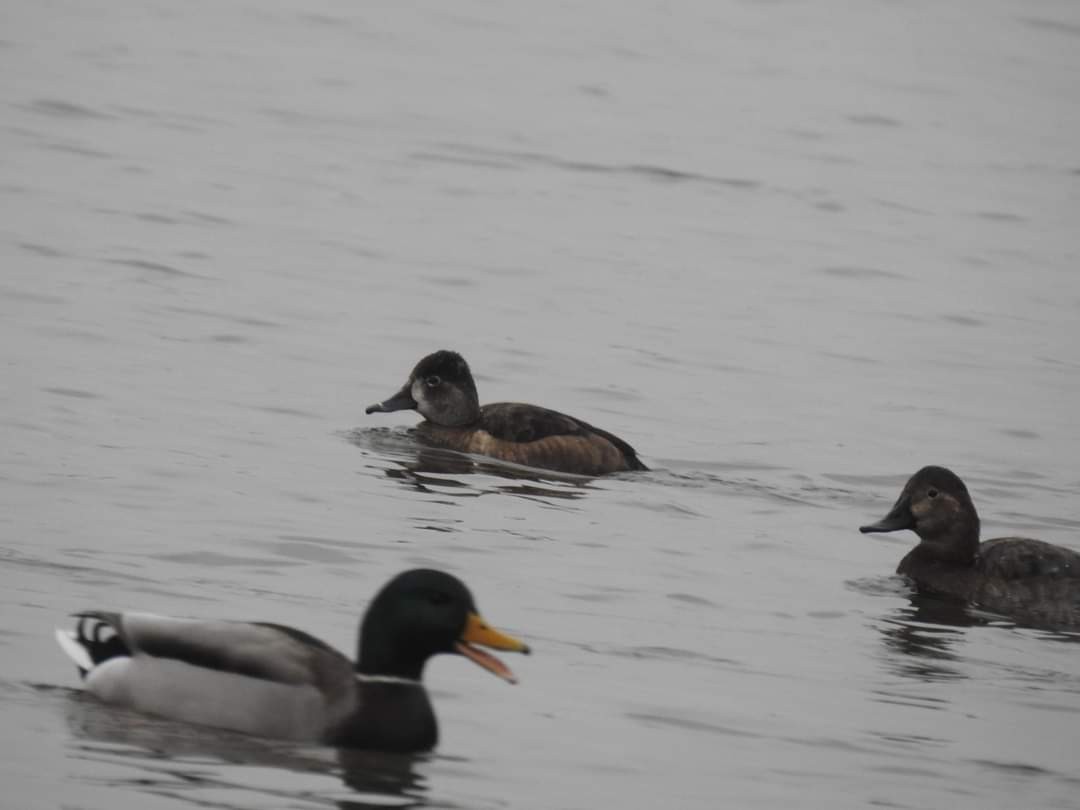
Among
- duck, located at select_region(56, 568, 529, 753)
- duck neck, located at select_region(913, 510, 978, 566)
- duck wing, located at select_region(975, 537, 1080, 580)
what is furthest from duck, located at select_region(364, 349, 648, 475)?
duck, located at select_region(56, 568, 529, 753)

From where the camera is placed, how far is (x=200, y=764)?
8.47 m

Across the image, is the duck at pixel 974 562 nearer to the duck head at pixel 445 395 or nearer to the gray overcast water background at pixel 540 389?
the gray overcast water background at pixel 540 389

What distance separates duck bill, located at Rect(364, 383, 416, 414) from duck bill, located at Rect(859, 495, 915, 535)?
3.84 metres

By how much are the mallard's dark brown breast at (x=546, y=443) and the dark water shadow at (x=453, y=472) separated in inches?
2.7

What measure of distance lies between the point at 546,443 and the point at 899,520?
8.98 ft

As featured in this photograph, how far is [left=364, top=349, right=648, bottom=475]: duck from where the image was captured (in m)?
15.3

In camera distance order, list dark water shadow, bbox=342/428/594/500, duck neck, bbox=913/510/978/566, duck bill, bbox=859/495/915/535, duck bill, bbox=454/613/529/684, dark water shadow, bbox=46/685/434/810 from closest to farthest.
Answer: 1. dark water shadow, bbox=46/685/434/810
2. duck bill, bbox=454/613/529/684
3. duck neck, bbox=913/510/978/566
4. duck bill, bbox=859/495/915/535
5. dark water shadow, bbox=342/428/594/500

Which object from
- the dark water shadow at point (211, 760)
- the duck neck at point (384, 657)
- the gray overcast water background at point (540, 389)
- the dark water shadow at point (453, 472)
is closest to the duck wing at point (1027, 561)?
the gray overcast water background at point (540, 389)

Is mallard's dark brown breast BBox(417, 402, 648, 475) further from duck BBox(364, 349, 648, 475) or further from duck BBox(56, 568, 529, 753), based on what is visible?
duck BBox(56, 568, 529, 753)

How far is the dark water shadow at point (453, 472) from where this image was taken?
14.6 meters

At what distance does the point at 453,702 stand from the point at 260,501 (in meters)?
3.77

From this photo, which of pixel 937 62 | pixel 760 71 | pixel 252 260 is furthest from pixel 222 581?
pixel 937 62

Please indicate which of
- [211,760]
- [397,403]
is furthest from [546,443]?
[211,760]

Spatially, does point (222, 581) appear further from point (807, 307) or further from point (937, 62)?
point (937, 62)
